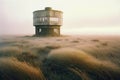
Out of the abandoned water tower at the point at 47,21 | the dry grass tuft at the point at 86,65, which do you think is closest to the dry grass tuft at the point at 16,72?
the dry grass tuft at the point at 86,65

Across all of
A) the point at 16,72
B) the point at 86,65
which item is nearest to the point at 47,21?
the point at 86,65

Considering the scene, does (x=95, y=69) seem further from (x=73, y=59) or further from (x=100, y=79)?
(x=73, y=59)

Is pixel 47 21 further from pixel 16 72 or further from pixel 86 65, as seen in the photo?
pixel 16 72

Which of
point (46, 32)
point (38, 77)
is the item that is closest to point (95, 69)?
point (38, 77)

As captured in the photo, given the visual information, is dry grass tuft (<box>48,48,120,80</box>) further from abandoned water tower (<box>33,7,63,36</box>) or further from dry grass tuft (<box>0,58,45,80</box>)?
abandoned water tower (<box>33,7,63,36</box>)

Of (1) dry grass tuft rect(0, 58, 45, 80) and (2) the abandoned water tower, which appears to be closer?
(1) dry grass tuft rect(0, 58, 45, 80)

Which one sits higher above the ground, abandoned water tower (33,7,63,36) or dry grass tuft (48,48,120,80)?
abandoned water tower (33,7,63,36)

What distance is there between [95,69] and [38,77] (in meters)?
2.36

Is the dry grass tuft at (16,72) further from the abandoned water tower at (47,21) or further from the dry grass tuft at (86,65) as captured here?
the abandoned water tower at (47,21)

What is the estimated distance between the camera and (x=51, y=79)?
20.1 ft

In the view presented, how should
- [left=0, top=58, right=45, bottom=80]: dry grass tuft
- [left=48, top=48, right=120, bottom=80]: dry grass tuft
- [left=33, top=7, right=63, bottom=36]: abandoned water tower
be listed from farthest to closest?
[left=33, top=7, right=63, bottom=36]: abandoned water tower → [left=48, top=48, right=120, bottom=80]: dry grass tuft → [left=0, top=58, right=45, bottom=80]: dry grass tuft

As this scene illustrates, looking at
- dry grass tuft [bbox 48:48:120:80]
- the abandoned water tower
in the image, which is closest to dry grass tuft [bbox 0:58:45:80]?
dry grass tuft [bbox 48:48:120:80]

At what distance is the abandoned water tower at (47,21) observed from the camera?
27.0m

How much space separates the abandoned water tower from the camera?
88.6 feet
